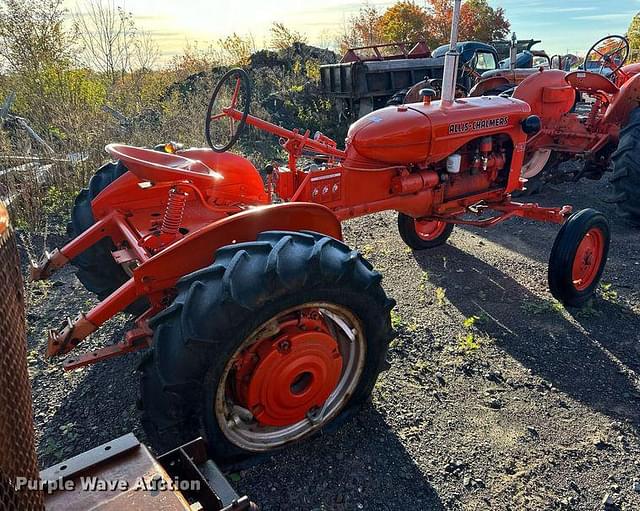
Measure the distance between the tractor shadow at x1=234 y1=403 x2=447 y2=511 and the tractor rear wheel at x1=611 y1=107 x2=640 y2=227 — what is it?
3665mm

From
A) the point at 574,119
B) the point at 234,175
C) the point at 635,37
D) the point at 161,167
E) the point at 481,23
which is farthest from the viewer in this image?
the point at 481,23

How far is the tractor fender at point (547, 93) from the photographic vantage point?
210 inches

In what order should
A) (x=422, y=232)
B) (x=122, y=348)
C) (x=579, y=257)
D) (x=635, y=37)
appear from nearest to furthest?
1. (x=122, y=348)
2. (x=579, y=257)
3. (x=422, y=232)
4. (x=635, y=37)

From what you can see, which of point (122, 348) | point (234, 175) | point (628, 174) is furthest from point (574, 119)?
point (122, 348)

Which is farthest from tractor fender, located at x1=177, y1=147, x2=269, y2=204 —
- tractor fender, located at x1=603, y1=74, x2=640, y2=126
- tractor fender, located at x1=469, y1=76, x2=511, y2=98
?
tractor fender, located at x1=469, y1=76, x2=511, y2=98

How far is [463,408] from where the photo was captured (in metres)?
2.63

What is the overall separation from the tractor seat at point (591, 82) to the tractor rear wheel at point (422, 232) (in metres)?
2.38

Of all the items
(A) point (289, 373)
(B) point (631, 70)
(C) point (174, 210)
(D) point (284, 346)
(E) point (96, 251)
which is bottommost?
(A) point (289, 373)

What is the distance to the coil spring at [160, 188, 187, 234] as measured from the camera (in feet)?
7.75

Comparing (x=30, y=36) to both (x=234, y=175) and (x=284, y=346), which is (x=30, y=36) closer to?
(x=234, y=175)

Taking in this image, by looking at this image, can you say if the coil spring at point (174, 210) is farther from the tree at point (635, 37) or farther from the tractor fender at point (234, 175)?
the tree at point (635, 37)

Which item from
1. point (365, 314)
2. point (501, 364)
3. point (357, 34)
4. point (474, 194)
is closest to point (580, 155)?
point (474, 194)

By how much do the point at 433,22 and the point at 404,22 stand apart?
1.45 metres

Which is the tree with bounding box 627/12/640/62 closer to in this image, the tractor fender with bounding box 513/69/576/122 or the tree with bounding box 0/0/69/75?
the tractor fender with bounding box 513/69/576/122
